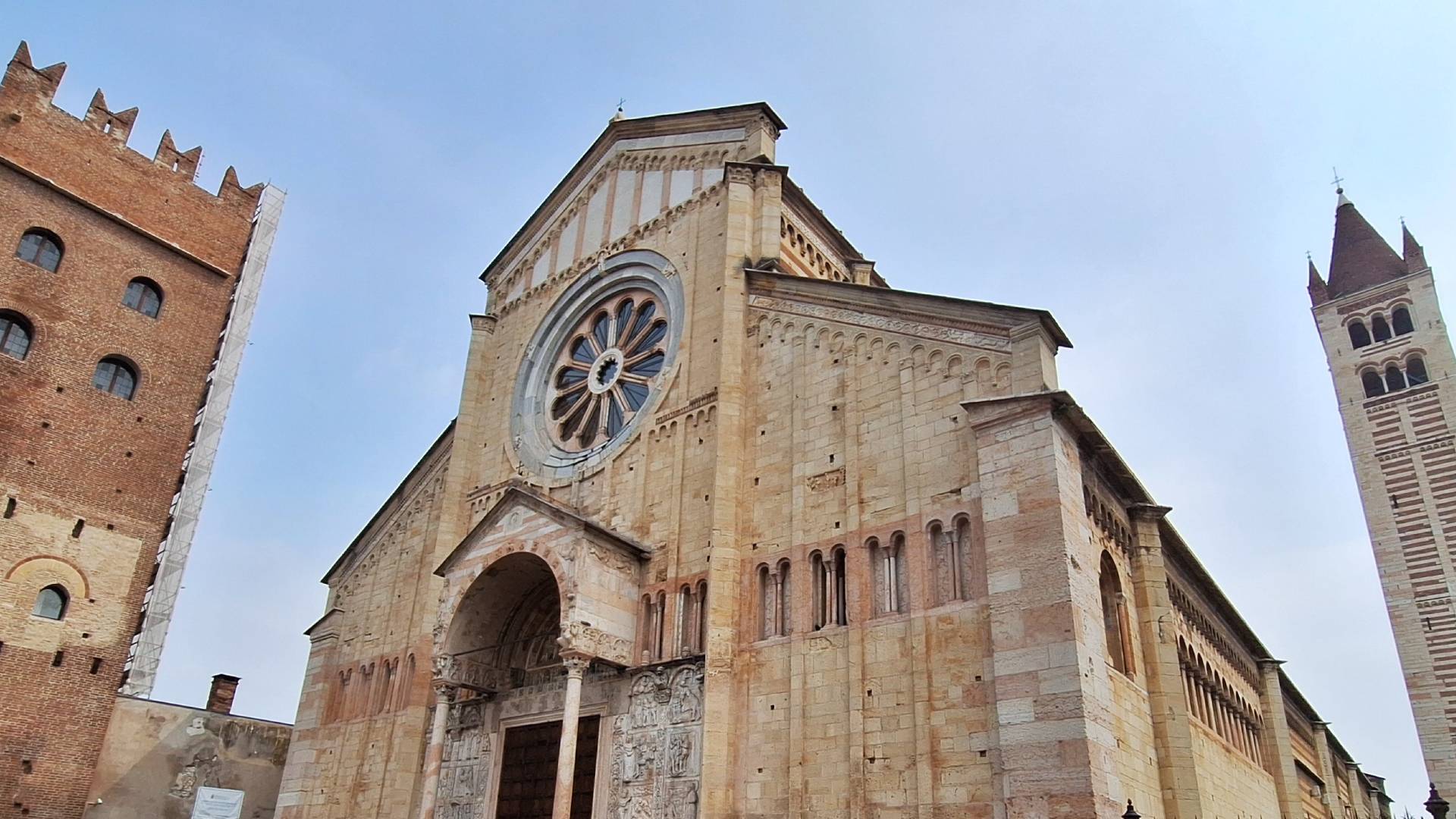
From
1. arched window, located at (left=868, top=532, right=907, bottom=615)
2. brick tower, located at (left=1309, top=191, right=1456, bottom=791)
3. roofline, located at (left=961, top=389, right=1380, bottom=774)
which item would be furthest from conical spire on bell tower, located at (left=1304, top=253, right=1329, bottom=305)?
arched window, located at (left=868, top=532, right=907, bottom=615)

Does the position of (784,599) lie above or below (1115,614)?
above

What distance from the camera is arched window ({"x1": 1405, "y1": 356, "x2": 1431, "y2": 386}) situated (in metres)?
35.8

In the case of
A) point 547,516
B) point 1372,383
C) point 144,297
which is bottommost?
point 547,516

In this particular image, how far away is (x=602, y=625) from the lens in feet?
45.4

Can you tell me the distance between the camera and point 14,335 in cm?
2108

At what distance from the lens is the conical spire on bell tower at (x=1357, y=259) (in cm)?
3862

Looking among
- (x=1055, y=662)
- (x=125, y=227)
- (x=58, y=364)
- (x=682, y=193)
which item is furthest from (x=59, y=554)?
(x=1055, y=662)

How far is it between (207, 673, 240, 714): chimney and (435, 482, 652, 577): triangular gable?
1022 cm

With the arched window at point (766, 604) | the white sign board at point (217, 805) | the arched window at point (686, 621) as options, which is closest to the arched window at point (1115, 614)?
the arched window at point (766, 604)

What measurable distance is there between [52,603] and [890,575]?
59.6 ft

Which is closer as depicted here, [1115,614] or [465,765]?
[1115,614]

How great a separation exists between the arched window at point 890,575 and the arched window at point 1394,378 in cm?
3315

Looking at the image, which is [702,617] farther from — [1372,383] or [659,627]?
[1372,383]

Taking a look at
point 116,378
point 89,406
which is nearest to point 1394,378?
point 116,378
